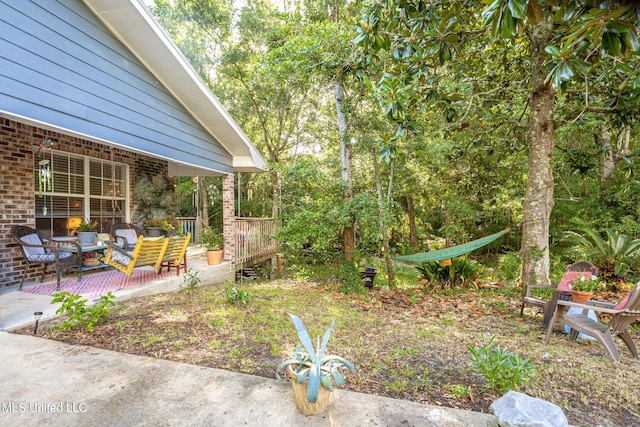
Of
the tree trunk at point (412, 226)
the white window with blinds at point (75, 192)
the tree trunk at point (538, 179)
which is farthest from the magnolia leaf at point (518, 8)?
the tree trunk at point (412, 226)

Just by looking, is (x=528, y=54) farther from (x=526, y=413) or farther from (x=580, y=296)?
(x=526, y=413)

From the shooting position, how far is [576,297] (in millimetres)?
3572

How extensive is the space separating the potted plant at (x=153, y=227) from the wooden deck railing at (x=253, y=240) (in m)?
2.05

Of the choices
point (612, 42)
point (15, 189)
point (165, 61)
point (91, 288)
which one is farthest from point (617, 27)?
point (15, 189)

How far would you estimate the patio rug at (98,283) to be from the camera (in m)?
4.62

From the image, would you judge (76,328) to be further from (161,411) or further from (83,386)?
(161,411)

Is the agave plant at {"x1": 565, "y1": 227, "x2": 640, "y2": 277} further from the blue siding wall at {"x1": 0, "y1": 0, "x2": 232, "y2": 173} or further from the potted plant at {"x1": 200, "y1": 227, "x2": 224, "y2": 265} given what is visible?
the blue siding wall at {"x1": 0, "y1": 0, "x2": 232, "y2": 173}

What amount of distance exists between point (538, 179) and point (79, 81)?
663 centimetres

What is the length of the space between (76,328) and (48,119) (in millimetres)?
2390

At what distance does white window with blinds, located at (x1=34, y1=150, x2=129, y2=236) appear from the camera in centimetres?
552

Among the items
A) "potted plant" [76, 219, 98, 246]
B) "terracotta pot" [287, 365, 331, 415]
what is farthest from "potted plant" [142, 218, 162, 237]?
"terracotta pot" [287, 365, 331, 415]

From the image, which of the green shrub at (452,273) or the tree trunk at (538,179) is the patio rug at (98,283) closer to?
the green shrub at (452,273)

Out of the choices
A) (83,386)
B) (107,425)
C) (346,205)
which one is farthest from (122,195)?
(107,425)

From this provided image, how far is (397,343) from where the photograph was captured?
343 cm
